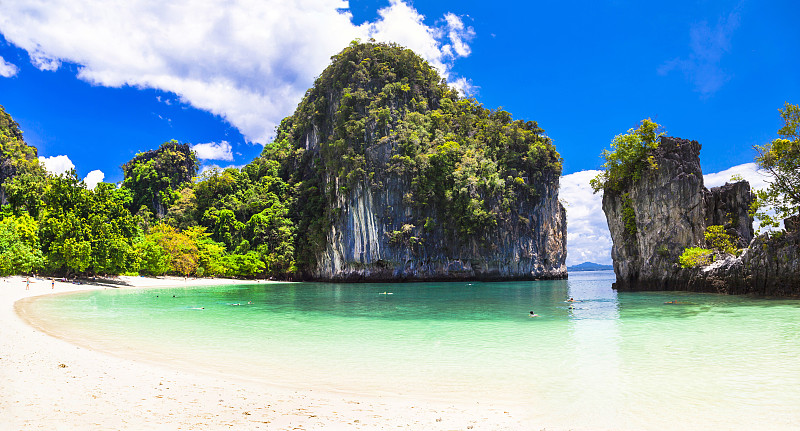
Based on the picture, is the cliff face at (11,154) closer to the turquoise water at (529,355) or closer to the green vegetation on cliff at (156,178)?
the green vegetation on cliff at (156,178)

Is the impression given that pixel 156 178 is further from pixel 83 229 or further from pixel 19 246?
pixel 19 246

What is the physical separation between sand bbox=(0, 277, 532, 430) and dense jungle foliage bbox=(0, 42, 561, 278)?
1282 inches

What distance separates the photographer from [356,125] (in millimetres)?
46219

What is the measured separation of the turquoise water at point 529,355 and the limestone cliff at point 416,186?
28.4 metres

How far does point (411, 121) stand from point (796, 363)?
4239cm

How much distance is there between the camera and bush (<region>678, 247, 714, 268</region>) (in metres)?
23.9

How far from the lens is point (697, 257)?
945 inches

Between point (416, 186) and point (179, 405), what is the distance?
40125 millimetres

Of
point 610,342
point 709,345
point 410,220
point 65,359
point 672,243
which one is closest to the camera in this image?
point 65,359

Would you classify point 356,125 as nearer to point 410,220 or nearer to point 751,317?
point 410,220

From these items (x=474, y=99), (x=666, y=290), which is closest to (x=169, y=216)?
(x=474, y=99)

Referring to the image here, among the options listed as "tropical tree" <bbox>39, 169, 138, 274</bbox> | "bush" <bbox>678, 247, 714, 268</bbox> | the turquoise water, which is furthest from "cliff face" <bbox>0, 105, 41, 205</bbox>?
"bush" <bbox>678, 247, 714, 268</bbox>

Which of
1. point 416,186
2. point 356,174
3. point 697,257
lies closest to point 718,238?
point 697,257

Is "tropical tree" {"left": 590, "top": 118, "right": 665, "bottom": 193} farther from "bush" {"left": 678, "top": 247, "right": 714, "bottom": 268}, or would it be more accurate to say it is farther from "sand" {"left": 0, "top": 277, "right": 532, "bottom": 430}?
"sand" {"left": 0, "top": 277, "right": 532, "bottom": 430}
